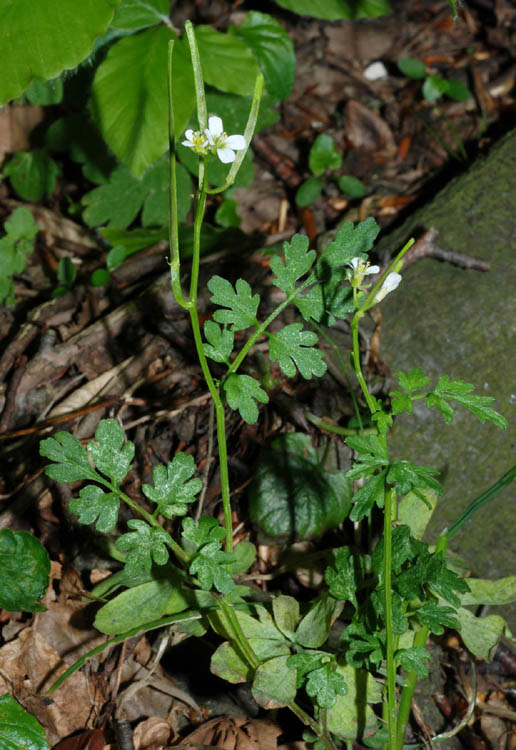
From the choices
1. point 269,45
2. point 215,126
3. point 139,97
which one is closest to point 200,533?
point 215,126

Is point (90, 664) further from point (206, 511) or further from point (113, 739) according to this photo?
point (206, 511)

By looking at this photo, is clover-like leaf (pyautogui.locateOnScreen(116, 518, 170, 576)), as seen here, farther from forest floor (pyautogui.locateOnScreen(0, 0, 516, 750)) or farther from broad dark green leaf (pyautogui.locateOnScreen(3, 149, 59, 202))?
broad dark green leaf (pyautogui.locateOnScreen(3, 149, 59, 202))

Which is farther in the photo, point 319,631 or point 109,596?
point 109,596

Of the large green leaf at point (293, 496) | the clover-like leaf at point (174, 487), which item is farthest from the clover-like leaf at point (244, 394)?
the large green leaf at point (293, 496)

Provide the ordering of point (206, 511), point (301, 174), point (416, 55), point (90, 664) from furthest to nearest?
point (416, 55) → point (301, 174) → point (206, 511) → point (90, 664)

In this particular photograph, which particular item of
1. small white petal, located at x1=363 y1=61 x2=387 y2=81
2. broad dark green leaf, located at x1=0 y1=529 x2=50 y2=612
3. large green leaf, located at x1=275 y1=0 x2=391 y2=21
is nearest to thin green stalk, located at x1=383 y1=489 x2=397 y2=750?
broad dark green leaf, located at x1=0 y1=529 x2=50 y2=612

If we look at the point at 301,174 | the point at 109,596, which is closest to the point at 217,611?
the point at 109,596

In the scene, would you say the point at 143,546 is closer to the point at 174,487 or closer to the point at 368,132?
the point at 174,487
